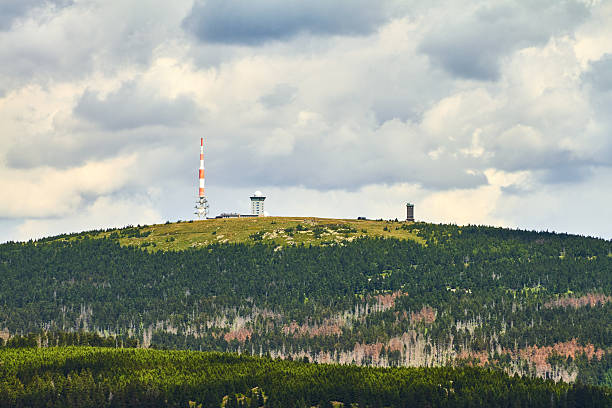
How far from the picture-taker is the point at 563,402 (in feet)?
655

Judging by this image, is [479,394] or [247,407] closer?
[247,407]

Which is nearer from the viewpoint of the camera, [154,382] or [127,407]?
[127,407]

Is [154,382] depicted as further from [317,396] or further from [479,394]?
[479,394]

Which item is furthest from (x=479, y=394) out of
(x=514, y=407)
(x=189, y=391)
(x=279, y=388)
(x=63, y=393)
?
(x=63, y=393)

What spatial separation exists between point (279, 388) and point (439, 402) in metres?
31.8

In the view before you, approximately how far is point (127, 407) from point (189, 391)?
1304 cm

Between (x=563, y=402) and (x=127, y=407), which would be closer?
(x=127, y=407)

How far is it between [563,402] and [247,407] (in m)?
65.0

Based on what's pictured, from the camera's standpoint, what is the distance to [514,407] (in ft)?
638

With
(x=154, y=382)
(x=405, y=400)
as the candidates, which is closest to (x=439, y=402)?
(x=405, y=400)

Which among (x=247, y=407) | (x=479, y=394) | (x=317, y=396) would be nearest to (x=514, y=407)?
(x=479, y=394)

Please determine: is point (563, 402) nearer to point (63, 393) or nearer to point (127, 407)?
point (127, 407)

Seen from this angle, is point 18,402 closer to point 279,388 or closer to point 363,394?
point 279,388

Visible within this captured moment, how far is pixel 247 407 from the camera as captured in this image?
185375 millimetres
